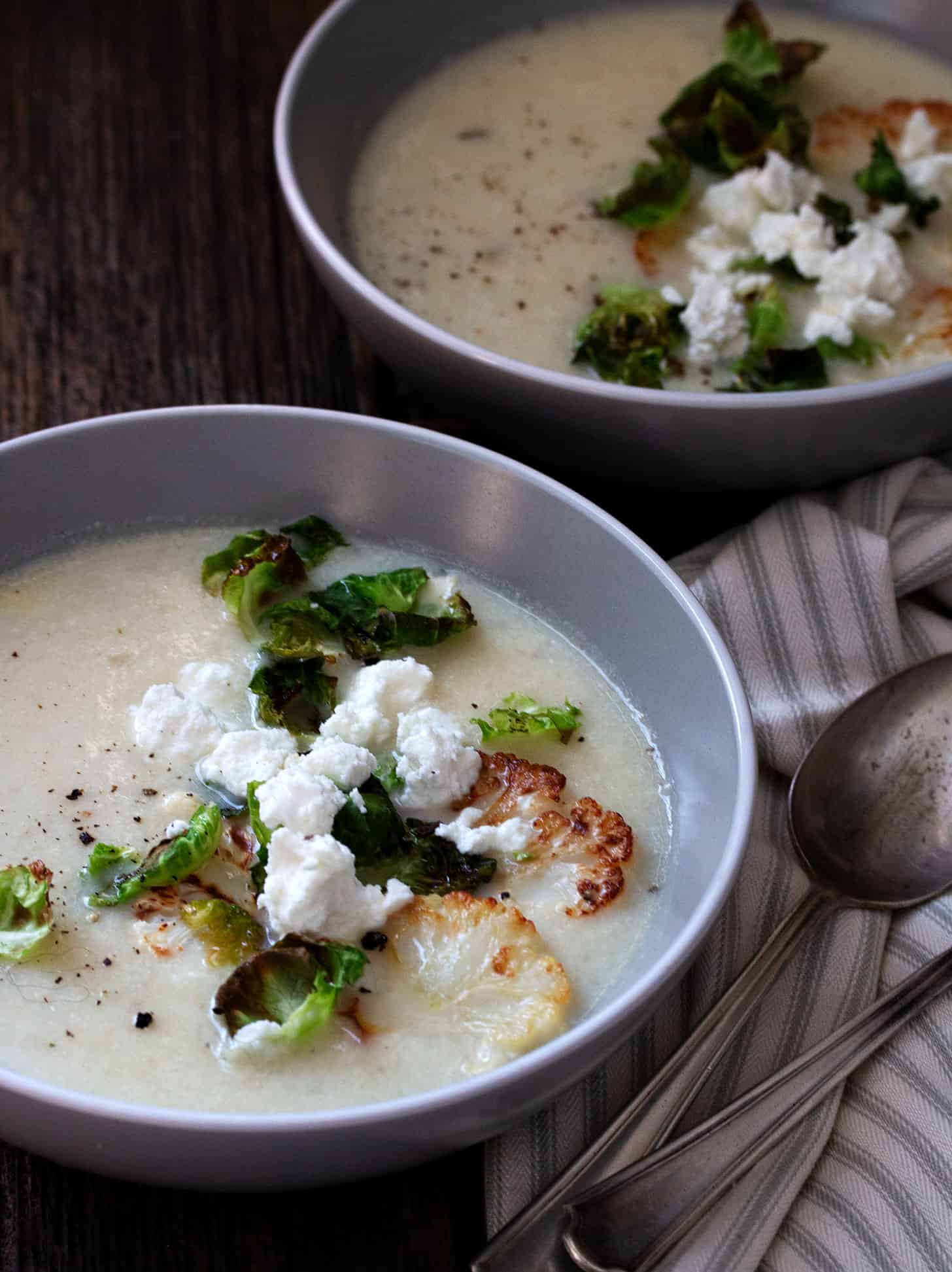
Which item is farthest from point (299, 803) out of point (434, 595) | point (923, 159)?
point (923, 159)

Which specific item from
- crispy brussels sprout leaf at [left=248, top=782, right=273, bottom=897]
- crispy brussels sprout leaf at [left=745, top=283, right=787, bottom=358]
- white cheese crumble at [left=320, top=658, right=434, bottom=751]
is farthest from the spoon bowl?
crispy brussels sprout leaf at [left=248, top=782, right=273, bottom=897]

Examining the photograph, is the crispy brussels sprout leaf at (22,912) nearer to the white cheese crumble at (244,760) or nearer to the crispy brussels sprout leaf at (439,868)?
the white cheese crumble at (244,760)

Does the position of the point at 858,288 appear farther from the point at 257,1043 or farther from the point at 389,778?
the point at 257,1043

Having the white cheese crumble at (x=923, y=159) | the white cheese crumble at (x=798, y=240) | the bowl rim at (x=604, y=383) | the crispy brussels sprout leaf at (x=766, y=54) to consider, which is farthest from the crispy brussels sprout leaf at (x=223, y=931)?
the crispy brussels sprout leaf at (x=766, y=54)

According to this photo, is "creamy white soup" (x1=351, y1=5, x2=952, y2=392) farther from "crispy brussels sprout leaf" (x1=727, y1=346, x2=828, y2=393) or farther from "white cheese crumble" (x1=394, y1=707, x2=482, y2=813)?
"white cheese crumble" (x1=394, y1=707, x2=482, y2=813)

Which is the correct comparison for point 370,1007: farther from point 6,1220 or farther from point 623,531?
point 623,531

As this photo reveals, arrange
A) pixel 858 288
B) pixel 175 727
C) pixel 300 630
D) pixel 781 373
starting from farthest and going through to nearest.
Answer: pixel 858 288 < pixel 781 373 < pixel 300 630 < pixel 175 727
